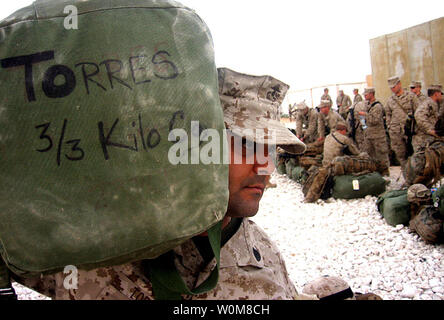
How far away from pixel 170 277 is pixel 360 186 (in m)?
6.39

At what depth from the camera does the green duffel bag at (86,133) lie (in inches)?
28.3

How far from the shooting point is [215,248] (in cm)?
108

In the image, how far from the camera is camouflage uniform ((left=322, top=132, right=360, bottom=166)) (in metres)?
8.10

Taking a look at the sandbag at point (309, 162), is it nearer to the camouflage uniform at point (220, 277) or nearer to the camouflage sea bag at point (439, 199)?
the camouflage sea bag at point (439, 199)

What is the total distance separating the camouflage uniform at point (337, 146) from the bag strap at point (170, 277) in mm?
7310

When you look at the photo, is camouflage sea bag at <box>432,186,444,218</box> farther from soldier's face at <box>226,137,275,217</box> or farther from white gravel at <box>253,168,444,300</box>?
soldier's face at <box>226,137,275,217</box>

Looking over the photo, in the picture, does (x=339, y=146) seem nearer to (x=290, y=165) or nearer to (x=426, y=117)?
(x=426, y=117)

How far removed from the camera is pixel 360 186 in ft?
22.5

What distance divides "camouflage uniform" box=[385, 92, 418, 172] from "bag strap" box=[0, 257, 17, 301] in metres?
9.04

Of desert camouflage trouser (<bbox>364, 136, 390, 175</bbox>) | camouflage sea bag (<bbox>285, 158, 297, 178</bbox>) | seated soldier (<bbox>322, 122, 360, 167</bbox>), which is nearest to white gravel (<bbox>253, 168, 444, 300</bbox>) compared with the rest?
seated soldier (<bbox>322, 122, 360, 167</bbox>)

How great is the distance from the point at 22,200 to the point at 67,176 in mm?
96

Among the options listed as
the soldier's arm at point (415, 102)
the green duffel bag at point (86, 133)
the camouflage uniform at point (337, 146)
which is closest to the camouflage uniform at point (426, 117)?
the soldier's arm at point (415, 102)
